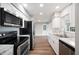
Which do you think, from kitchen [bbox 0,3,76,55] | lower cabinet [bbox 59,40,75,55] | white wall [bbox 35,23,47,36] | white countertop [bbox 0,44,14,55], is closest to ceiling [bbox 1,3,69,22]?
kitchen [bbox 0,3,76,55]

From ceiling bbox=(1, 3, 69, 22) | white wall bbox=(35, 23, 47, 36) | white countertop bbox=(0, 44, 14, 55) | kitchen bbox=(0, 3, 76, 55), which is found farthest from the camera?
white wall bbox=(35, 23, 47, 36)

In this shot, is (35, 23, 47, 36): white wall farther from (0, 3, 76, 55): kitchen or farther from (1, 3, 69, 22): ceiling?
(1, 3, 69, 22): ceiling

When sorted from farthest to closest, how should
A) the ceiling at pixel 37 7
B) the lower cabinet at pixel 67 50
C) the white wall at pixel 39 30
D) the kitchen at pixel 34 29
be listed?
the white wall at pixel 39 30
the ceiling at pixel 37 7
the kitchen at pixel 34 29
the lower cabinet at pixel 67 50

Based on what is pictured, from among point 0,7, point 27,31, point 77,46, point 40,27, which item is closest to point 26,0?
point 77,46

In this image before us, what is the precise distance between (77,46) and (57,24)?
5.78m

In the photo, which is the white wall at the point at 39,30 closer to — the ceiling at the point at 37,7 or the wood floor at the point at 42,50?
the wood floor at the point at 42,50

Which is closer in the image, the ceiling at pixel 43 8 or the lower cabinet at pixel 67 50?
the lower cabinet at pixel 67 50

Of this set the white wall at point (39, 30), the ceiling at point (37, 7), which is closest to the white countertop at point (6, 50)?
the ceiling at point (37, 7)

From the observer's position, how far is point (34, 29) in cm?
793

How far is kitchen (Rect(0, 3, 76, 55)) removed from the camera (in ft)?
8.33

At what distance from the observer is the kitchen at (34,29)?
8.33 ft

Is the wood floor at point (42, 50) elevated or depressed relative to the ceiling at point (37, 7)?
depressed

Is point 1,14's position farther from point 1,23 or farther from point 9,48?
point 9,48

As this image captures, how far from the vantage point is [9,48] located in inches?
82.7
